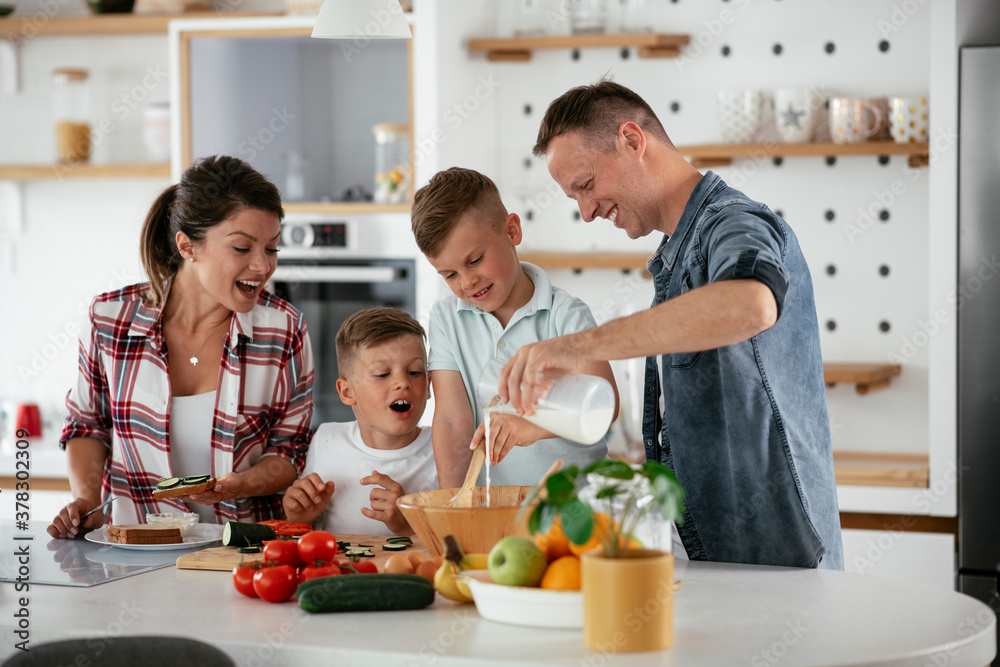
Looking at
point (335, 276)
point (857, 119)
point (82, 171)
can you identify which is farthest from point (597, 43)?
point (82, 171)

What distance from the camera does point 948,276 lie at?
8.44 feet

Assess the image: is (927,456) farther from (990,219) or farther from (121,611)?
(121,611)

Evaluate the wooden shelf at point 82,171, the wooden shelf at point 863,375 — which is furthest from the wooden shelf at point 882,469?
A: the wooden shelf at point 82,171

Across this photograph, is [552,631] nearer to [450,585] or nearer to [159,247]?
[450,585]

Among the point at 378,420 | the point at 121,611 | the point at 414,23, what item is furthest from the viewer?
the point at 414,23

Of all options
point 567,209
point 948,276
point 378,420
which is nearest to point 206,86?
point 567,209

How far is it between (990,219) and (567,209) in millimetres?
1242

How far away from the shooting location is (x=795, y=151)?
287 centimetres

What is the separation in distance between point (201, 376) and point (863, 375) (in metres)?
1.72

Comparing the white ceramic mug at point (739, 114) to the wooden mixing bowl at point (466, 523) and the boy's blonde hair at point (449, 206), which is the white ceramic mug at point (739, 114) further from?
the wooden mixing bowl at point (466, 523)

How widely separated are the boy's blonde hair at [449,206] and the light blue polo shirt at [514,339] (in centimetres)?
15

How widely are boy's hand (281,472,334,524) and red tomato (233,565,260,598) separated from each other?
1.59 ft

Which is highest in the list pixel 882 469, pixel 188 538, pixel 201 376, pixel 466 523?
pixel 201 376

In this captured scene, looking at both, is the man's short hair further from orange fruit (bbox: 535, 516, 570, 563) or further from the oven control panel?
the oven control panel
